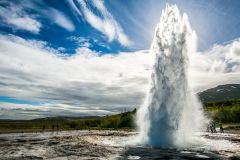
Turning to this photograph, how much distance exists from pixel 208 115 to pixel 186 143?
91.3 metres

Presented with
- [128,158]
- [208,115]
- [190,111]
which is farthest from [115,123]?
[128,158]

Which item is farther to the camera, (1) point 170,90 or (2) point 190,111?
(2) point 190,111

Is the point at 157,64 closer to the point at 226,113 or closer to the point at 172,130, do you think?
the point at 172,130

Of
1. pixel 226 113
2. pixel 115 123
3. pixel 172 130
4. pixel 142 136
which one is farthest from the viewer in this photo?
pixel 115 123

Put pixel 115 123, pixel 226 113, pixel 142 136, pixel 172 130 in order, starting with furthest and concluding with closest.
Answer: pixel 115 123, pixel 226 113, pixel 142 136, pixel 172 130

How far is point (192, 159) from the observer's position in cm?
2550

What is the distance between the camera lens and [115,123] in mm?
151125

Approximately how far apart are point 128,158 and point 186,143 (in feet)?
53.0

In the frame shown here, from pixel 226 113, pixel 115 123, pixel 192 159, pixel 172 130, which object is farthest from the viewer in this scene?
pixel 115 123

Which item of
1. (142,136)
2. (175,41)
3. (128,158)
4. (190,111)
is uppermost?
(175,41)

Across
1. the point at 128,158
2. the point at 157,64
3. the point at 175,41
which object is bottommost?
the point at 128,158

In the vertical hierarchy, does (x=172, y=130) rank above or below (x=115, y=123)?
below

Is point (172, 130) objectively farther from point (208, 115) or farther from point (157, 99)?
point (208, 115)

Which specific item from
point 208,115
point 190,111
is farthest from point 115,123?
point 190,111
